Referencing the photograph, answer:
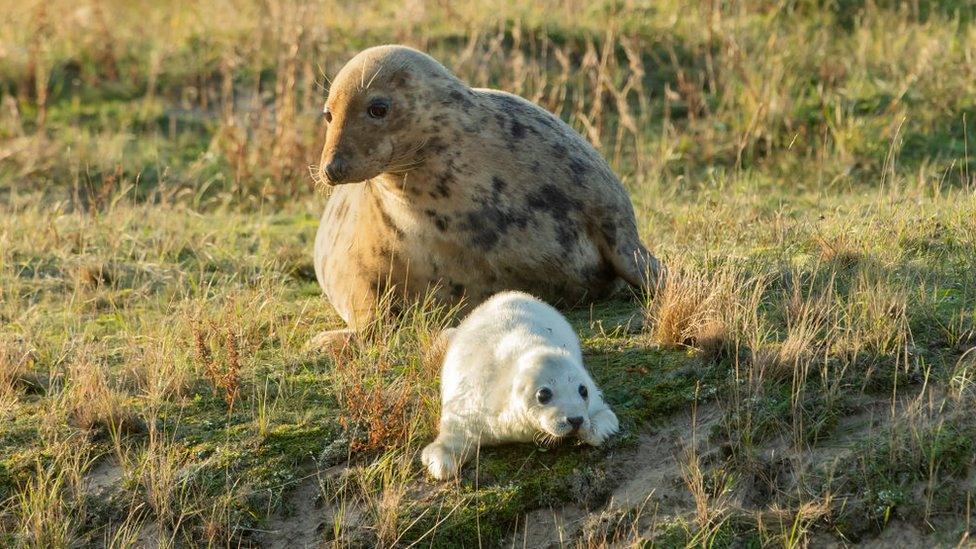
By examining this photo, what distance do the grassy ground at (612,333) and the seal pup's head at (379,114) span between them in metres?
0.75

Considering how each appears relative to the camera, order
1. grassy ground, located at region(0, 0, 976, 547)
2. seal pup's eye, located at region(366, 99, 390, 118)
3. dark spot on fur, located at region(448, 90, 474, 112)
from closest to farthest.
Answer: grassy ground, located at region(0, 0, 976, 547)
seal pup's eye, located at region(366, 99, 390, 118)
dark spot on fur, located at region(448, 90, 474, 112)

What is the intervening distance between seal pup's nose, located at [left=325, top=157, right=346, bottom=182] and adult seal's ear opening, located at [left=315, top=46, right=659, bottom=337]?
42mm

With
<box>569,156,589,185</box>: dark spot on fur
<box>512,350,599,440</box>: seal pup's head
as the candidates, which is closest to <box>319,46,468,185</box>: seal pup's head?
<box>569,156,589,185</box>: dark spot on fur

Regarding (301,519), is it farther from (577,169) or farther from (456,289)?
(577,169)

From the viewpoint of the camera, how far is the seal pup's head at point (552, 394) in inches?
180

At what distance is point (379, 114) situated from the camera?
6.12 meters

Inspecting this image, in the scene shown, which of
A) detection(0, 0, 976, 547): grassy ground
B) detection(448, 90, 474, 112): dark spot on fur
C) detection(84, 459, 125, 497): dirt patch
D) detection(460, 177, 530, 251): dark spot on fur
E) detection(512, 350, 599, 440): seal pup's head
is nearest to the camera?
detection(512, 350, 599, 440): seal pup's head

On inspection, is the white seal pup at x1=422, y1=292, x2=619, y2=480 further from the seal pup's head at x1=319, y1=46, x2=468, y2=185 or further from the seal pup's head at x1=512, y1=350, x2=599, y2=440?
the seal pup's head at x1=319, y1=46, x2=468, y2=185

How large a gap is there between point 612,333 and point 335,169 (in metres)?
1.41

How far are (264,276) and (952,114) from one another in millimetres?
5073

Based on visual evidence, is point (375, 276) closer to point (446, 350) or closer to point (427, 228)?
point (427, 228)

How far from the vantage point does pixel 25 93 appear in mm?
12227

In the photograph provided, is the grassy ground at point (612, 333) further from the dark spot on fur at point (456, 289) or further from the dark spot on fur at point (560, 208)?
the dark spot on fur at point (560, 208)

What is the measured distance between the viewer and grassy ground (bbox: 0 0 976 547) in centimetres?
473
